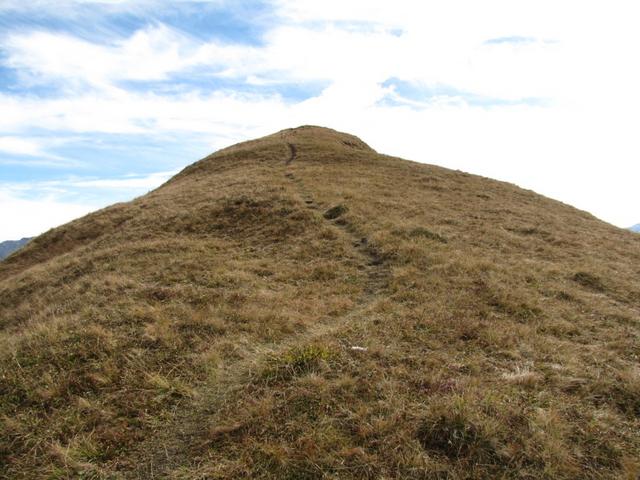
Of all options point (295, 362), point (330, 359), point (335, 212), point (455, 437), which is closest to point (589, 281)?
point (330, 359)

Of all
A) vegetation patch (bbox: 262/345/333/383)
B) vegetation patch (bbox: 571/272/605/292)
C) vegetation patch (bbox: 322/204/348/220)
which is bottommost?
vegetation patch (bbox: 262/345/333/383)

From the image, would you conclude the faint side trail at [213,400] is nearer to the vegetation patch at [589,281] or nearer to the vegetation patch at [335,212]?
the vegetation patch at [589,281]

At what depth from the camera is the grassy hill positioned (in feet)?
20.3

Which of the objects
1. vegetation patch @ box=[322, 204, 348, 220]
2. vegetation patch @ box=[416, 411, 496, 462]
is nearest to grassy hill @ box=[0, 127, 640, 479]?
vegetation patch @ box=[416, 411, 496, 462]

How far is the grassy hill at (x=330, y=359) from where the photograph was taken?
6.20 metres

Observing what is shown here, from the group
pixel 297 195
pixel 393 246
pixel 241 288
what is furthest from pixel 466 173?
pixel 241 288

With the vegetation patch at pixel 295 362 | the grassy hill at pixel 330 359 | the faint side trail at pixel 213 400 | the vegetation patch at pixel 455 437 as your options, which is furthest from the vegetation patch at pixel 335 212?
the vegetation patch at pixel 455 437

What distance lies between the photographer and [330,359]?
330 inches

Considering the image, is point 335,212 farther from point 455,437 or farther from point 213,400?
point 455,437

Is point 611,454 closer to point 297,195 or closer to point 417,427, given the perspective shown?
point 417,427

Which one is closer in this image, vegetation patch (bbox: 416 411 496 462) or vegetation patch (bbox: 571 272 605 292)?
vegetation patch (bbox: 416 411 496 462)

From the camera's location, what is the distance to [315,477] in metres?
5.79

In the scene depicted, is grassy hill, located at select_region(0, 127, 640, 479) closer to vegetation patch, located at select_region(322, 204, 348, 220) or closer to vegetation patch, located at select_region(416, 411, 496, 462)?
vegetation patch, located at select_region(416, 411, 496, 462)

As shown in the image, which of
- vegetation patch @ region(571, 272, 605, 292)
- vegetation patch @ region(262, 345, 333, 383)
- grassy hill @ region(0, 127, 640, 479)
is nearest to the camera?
grassy hill @ region(0, 127, 640, 479)
